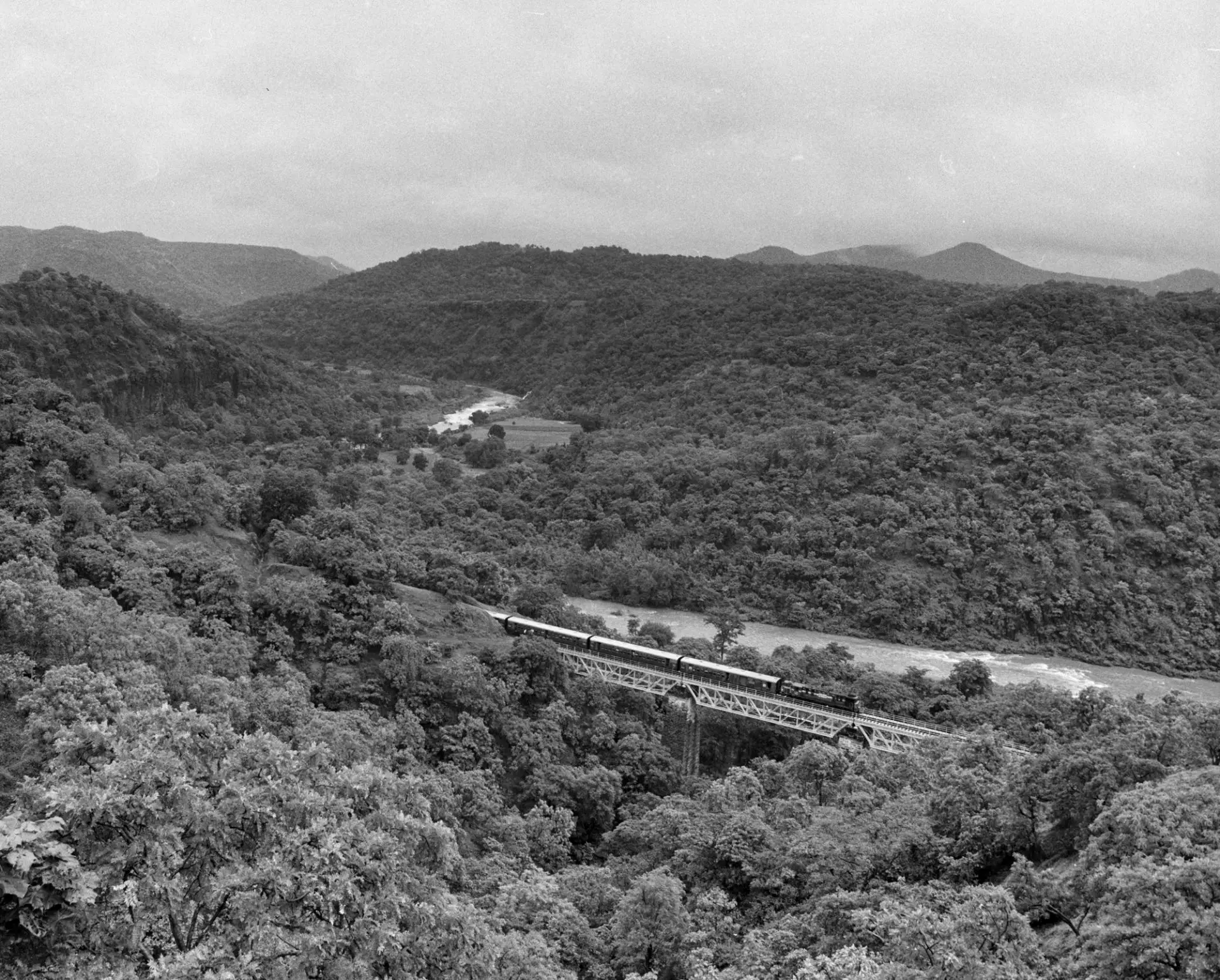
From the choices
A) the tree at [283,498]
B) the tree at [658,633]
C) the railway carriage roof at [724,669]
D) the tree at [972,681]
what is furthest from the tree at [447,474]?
the tree at [972,681]

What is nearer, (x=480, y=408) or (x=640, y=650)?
(x=640, y=650)

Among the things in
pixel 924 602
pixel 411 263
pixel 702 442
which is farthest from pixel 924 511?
pixel 411 263

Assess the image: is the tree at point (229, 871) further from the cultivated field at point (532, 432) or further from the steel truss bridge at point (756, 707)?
the cultivated field at point (532, 432)

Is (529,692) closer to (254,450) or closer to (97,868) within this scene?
(97,868)

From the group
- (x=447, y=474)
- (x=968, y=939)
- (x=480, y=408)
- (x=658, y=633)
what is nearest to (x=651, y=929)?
(x=968, y=939)

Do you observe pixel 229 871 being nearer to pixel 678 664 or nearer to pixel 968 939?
pixel 968 939
